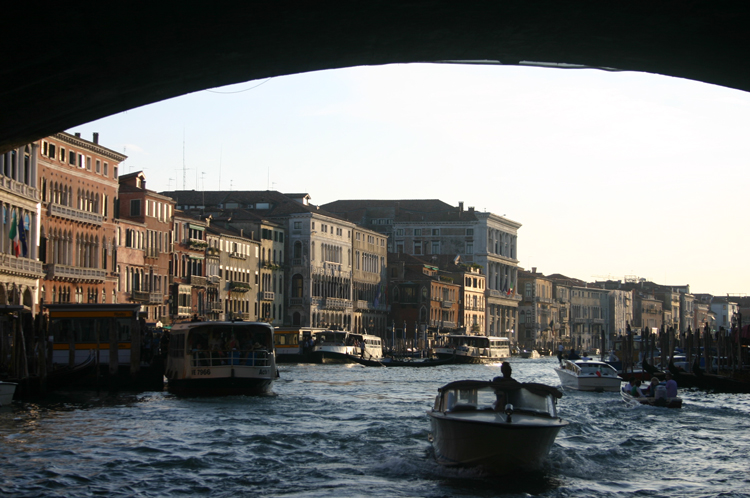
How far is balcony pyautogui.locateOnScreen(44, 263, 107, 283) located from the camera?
4746 cm

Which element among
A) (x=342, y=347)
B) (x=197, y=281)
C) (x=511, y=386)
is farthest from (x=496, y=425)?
(x=197, y=281)

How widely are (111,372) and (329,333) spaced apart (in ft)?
116

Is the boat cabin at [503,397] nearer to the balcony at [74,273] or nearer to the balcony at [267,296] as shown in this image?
the balcony at [74,273]


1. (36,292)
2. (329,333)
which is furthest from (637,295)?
(36,292)

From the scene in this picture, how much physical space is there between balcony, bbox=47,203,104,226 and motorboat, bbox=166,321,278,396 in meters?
23.2

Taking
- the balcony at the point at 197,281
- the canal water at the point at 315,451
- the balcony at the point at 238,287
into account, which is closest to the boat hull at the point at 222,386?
the canal water at the point at 315,451

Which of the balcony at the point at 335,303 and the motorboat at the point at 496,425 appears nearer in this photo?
the motorboat at the point at 496,425

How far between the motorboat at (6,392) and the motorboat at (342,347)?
124ft

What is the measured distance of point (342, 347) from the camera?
202 feet

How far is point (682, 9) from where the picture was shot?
322 inches

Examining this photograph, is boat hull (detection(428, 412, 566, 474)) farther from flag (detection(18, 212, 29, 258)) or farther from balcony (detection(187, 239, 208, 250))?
balcony (detection(187, 239, 208, 250))

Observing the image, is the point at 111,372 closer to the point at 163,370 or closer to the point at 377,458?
the point at 163,370

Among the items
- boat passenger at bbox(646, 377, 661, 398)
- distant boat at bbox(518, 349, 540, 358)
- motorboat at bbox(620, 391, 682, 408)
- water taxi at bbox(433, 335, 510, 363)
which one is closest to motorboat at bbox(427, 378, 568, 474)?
motorboat at bbox(620, 391, 682, 408)

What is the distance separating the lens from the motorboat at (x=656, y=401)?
25328 mm
